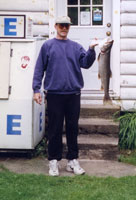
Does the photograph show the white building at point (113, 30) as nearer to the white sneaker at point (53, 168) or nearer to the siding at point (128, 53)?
the siding at point (128, 53)

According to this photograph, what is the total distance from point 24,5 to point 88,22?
1212mm

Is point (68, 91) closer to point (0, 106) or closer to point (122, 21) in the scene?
point (0, 106)

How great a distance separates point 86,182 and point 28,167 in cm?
107

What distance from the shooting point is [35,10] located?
7.82 m

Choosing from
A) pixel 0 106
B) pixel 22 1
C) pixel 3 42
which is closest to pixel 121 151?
pixel 0 106

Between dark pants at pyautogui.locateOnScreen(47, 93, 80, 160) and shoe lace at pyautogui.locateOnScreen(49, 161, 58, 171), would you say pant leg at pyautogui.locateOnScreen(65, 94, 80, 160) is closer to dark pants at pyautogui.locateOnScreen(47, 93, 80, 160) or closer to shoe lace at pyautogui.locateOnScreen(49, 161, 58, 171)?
dark pants at pyautogui.locateOnScreen(47, 93, 80, 160)

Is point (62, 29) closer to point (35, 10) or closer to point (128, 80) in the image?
point (35, 10)

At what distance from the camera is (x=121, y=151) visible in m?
6.94

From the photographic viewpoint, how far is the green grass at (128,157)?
20.9 feet

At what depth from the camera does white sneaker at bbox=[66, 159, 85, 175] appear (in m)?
5.68

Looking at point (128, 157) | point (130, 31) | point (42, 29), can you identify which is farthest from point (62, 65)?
point (130, 31)

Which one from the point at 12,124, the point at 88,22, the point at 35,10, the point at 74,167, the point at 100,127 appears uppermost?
the point at 35,10

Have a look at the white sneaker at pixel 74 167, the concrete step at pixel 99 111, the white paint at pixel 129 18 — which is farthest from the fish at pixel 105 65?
the white paint at pixel 129 18

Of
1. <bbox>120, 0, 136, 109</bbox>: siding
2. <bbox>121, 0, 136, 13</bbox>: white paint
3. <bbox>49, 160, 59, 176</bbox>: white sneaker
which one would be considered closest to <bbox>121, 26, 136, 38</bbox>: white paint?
<bbox>120, 0, 136, 109</bbox>: siding
